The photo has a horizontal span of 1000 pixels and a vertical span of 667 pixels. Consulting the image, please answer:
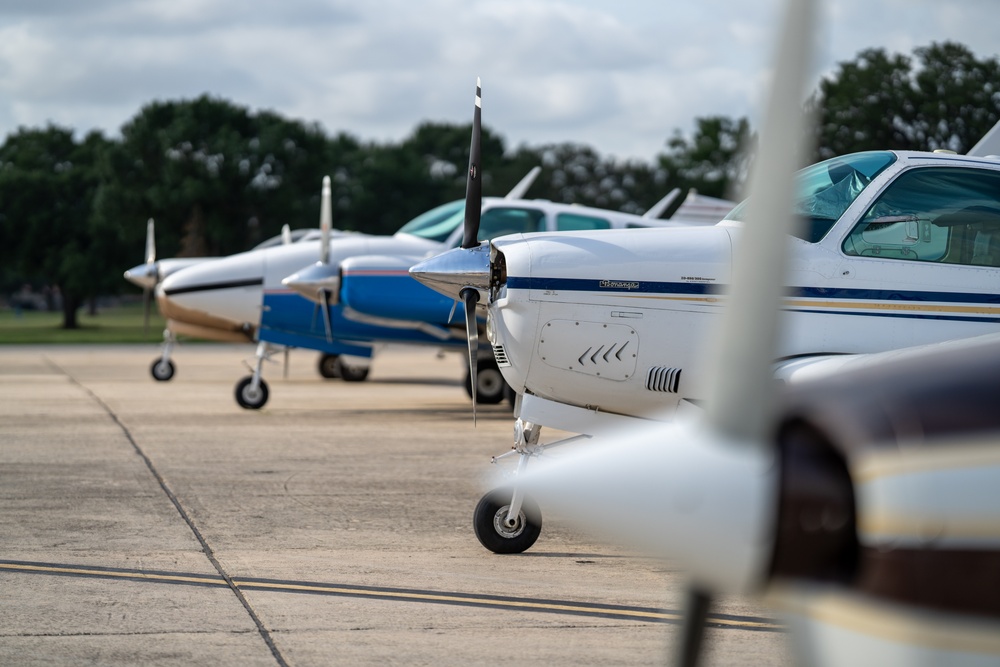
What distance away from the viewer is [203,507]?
7.88 m

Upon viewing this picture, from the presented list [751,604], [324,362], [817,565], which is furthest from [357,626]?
[324,362]

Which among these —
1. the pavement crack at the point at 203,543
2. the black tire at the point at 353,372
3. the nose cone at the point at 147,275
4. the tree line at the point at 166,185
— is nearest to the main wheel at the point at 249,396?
the pavement crack at the point at 203,543

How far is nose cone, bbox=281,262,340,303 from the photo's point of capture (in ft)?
42.9

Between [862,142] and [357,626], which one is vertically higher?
[862,142]

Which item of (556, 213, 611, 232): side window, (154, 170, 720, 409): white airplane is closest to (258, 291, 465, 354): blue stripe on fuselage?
(154, 170, 720, 409): white airplane

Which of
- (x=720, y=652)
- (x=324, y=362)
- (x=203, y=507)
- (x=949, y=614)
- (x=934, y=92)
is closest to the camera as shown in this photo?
(x=949, y=614)

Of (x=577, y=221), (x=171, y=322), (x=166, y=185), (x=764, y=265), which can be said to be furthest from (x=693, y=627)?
(x=166, y=185)

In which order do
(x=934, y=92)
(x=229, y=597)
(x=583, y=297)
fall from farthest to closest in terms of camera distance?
(x=934, y=92) < (x=583, y=297) < (x=229, y=597)

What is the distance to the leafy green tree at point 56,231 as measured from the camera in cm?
5522

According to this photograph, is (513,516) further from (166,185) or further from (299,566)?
(166,185)

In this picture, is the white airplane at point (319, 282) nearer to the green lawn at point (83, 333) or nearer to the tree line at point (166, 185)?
the green lawn at point (83, 333)

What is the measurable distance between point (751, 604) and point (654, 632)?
0.79 meters

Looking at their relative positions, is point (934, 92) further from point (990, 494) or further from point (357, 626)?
point (990, 494)

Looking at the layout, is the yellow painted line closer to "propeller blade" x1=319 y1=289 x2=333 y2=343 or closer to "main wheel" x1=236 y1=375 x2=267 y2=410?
"propeller blade" x1=319 y1=289 x2=333 y2=343
